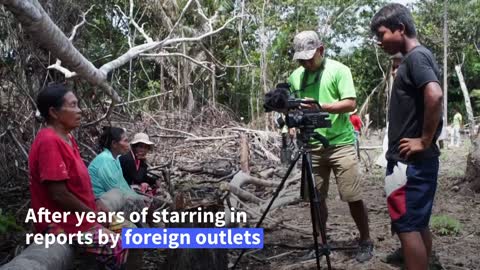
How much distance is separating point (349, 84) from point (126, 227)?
1886 millimetres

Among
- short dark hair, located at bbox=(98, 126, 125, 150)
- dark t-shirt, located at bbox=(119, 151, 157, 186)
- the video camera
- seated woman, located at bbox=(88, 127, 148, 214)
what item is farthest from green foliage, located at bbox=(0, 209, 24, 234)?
the video camera

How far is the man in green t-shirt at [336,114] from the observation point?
375 cm

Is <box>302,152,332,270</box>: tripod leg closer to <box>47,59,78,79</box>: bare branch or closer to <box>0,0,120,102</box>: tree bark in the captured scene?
<box>0,0,120,102</box>: tree bark

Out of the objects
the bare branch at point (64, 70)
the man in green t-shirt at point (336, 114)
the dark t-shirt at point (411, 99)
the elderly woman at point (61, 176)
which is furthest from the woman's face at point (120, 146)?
the dark t-shirt at point (411, 99)

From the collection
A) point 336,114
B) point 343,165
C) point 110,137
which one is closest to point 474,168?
point 343,165

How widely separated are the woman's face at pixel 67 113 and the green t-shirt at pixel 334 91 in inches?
69.6

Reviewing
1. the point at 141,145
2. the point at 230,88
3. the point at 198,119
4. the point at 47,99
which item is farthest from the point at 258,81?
the point at 47,99

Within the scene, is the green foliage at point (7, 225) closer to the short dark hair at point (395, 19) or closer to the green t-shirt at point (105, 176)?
the green t-shirt at point (105, 176)

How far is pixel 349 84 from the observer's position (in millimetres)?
3795

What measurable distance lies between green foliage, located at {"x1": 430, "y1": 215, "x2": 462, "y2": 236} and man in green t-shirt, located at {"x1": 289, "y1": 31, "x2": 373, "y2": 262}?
1.07 meters

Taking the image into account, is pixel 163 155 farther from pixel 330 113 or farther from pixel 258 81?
pixel 258 81

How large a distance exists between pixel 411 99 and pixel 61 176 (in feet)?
6.15

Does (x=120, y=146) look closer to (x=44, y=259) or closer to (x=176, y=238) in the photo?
(x=176, y=238)

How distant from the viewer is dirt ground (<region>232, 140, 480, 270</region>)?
3.82 m
